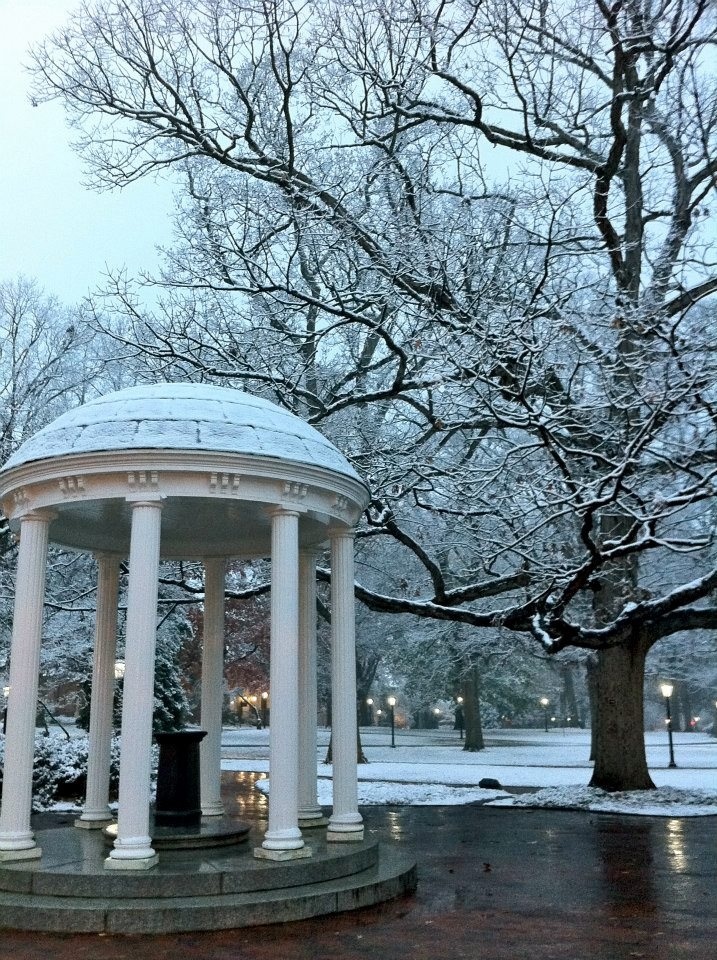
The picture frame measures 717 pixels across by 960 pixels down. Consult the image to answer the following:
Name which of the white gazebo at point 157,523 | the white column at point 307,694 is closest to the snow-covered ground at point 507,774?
the white column at point 307,694

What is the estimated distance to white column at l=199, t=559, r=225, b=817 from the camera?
13000mm

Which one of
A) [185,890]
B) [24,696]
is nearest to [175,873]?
[185,890]

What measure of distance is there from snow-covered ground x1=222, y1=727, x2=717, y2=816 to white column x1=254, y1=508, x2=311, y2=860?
10539 mm

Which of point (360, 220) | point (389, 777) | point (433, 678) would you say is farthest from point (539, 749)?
point (360, 220)

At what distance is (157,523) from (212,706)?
420 centimetres

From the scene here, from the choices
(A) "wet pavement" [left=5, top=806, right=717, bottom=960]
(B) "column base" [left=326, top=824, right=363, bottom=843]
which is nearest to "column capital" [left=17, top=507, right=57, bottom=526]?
(A) "wet pavement" [left=5, top=806, right=717, bottom=960]

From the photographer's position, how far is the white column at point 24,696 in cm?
977

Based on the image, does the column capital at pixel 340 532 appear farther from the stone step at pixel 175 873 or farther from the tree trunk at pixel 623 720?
the tree trunk at pixel 623 720

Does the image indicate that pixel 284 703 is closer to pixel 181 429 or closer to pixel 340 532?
pixel 340 532

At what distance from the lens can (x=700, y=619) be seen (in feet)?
64.6

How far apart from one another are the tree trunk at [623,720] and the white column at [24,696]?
13.6 metres

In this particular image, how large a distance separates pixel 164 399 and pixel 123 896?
17.7 feet

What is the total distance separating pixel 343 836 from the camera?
35.8 feet

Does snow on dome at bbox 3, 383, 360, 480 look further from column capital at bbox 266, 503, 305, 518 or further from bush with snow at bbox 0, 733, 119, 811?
bush with snow at bbox 0, 733, 119, 811
